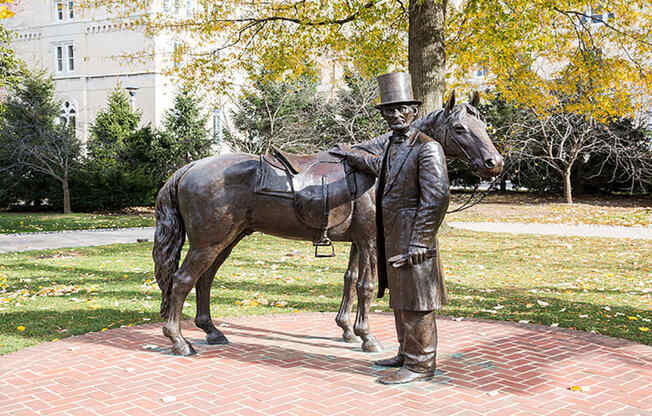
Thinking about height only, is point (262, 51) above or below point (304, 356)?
above

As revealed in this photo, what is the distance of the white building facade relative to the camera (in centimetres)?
3216

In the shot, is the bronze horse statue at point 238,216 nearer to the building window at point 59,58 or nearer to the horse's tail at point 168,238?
the horse's tail at point 168,238

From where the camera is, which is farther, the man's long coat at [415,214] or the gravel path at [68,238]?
the gravel path at [68,238]

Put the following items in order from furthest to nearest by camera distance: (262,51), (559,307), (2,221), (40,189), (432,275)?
(40,189)
(2,221)
(262,51)
(559,307)
(432,275)

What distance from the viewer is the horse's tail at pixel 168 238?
5699 mm

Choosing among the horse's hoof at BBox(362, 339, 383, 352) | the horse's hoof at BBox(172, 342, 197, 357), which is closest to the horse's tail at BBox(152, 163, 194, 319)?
the horse's hoof at BBox(172, 342, 197, 357)

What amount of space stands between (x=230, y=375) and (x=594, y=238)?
12792mm

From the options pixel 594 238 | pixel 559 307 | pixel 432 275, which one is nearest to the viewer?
pixel 432 275

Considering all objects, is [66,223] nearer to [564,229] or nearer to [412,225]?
[564,229]

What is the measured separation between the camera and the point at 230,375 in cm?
501

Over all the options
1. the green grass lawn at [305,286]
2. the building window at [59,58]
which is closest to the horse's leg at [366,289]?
the green grass lawn at [305,286]

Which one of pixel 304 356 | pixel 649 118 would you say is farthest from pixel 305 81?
pixel 304 356

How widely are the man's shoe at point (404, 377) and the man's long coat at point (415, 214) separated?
21.3 inches

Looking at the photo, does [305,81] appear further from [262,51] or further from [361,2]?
[361,2]
